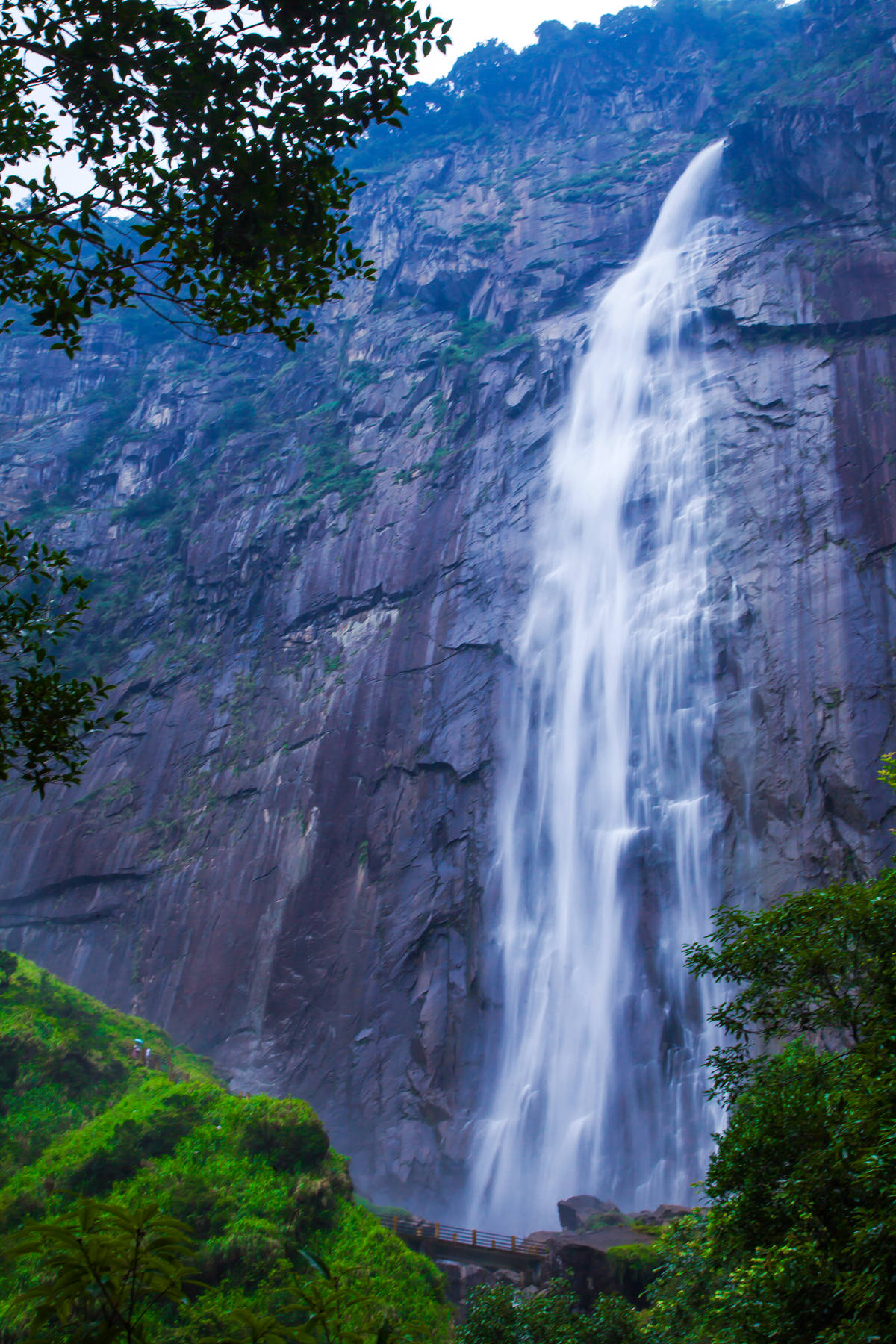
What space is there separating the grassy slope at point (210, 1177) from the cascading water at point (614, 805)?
8.88m

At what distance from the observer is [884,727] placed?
69.9 feet

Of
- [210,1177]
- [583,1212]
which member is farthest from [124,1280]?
[583,1212]

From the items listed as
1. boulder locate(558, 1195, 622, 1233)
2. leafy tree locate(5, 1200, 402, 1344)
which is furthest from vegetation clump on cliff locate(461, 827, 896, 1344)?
boulder locate(558, 1195, 622, 1233)

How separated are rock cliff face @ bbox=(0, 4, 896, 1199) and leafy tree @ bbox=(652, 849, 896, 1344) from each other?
12.6 metres

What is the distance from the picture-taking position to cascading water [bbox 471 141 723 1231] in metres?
21.9

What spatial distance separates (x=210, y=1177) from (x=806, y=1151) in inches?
369

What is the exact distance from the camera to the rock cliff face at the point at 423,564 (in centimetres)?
2414

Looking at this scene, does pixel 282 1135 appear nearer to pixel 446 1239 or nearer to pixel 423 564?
pixel 446 1239

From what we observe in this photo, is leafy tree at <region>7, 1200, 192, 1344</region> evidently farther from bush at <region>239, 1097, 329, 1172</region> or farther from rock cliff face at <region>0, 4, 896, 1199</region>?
rock cliff face at <region>0, 4, 896, 1199</region>

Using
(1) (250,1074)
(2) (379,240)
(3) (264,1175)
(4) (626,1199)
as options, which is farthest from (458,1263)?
(2) (379,240)

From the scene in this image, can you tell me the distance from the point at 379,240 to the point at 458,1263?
43.3 meters

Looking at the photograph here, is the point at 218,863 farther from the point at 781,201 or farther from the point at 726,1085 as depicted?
the point at 781,201

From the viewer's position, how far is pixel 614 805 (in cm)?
2602

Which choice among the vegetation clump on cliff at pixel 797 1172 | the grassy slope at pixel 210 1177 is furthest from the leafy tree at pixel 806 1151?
the grassy slope at pixel 210 1177
